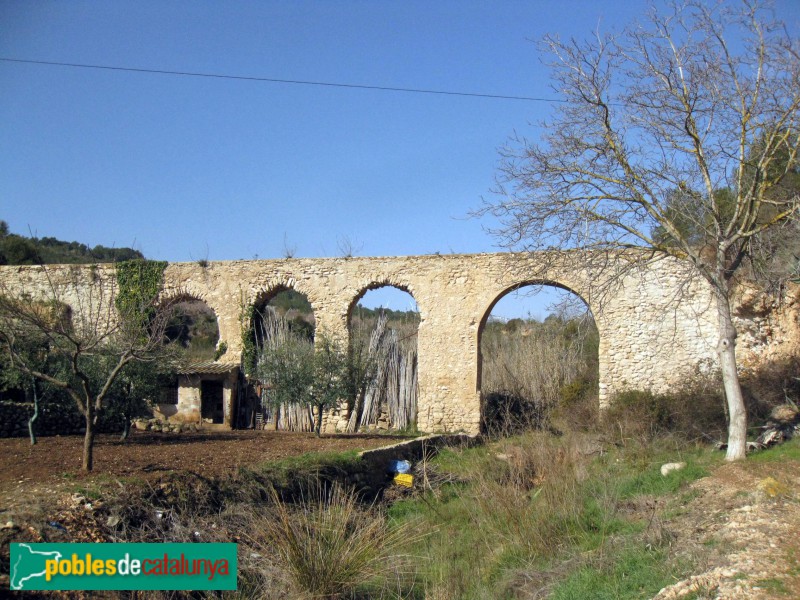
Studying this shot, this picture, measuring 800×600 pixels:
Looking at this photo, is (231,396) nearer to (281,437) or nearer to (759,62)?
(281,437)

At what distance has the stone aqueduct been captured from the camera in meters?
16.3

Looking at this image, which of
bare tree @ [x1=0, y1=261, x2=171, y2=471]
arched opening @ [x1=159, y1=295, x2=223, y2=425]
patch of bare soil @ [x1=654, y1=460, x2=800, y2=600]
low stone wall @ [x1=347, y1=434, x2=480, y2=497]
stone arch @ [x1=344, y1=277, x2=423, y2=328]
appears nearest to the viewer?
patch of bare soil @ [x1=654, y1=460, x2=800, y2=600]

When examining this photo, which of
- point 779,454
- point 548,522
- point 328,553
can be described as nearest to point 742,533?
point 548,522

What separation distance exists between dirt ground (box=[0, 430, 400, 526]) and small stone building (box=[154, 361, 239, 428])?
4916mm

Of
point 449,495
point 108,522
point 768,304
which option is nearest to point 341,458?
point 449,495

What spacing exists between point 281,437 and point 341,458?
13.6 ft

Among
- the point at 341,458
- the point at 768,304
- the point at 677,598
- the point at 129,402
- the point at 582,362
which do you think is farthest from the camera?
the point at 582,362

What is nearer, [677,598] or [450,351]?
[677,598]

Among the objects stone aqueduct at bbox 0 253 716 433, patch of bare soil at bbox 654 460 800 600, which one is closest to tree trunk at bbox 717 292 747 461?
patch of bare soil at bbox 654 460 800 600

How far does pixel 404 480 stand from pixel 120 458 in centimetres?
435

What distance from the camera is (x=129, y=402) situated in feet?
38.6

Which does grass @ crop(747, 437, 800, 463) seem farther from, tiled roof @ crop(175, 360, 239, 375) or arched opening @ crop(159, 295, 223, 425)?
tiled roof @ crop(175, 360, 239, 375)

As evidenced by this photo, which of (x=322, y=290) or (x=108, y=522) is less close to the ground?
(x=322, y=290)

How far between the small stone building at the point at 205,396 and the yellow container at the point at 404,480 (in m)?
7.97
